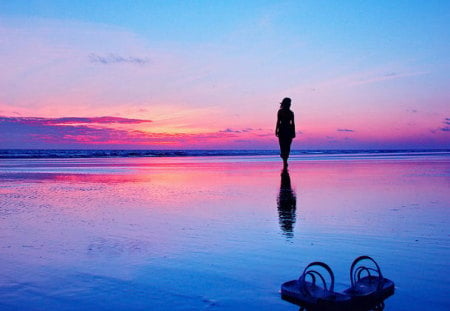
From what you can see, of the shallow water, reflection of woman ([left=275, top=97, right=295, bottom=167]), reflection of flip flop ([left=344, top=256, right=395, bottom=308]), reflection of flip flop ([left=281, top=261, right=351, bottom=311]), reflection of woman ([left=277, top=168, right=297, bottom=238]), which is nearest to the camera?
reflection of flip flop ([left=281, top=261, right=351, bottom=311])

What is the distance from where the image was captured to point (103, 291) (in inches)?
117

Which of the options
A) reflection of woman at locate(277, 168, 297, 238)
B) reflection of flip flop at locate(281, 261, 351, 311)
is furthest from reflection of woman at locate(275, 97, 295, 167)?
reflection of flip flop at locate(281, 261, 351, 311)

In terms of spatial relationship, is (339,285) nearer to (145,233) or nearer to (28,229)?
(145,233)

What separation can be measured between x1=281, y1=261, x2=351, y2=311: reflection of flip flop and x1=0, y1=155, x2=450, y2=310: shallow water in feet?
0.26

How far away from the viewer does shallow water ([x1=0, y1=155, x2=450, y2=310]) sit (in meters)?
2.86

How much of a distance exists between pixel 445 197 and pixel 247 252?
17.5 feet

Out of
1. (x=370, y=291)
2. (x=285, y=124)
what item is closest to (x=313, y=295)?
(x=370, y=291)

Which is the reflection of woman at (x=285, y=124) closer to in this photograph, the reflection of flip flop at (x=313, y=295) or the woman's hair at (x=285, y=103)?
the woman's hair at (x=285, y=103)

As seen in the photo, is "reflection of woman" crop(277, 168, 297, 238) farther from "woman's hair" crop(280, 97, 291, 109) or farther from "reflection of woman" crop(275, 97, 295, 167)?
"woman's hair" crop(280, 97, 291, 109)

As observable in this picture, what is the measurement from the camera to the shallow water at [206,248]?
2.86 meters

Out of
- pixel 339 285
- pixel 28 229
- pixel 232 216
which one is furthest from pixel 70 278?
pixel 232 216

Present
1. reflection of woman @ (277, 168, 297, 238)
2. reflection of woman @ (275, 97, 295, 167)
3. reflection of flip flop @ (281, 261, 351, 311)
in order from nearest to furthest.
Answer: reflection of flip flop @ (281, 261, 351, 311) → reflection of woman @ (277, 168, 297, 238) → reflection of woman @ (275, 97, 295, 167)

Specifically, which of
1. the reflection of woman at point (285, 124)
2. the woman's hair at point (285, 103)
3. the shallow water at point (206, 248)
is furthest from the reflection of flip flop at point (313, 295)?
the woman's hair at point (285, 103)

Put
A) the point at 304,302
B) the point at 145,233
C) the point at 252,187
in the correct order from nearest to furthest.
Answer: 1. the point at 304,302
2. the point at 145,233
3. the point at 252,187
